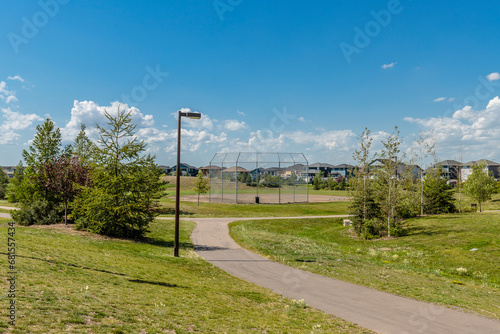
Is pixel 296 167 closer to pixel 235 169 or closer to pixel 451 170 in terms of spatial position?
pixel 235 169

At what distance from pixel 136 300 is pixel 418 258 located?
15.6 meters

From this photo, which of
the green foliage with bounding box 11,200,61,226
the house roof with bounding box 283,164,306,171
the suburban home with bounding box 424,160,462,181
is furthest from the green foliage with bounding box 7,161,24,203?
the suburban home with bounding box 424,160,462,181

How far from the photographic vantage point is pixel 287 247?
18.6 meters

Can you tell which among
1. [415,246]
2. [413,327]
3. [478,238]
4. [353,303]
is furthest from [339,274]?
[478,238]

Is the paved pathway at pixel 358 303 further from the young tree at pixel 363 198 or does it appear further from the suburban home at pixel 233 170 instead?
the suburban home at pixel 233 170

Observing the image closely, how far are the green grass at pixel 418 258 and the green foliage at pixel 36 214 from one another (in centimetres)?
1386

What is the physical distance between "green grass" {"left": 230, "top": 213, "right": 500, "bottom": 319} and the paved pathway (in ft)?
2.71

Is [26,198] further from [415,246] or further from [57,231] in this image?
[415,246]

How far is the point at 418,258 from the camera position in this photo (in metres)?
17.0

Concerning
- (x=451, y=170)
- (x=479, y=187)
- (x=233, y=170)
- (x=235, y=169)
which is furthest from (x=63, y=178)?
(x=451, y=170)

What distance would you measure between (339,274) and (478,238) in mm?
12538

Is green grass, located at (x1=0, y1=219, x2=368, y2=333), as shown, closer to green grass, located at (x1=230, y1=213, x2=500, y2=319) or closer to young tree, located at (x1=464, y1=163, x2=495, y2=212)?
green grass, located at (x1=230, y1=213, x2=500, y2=319)

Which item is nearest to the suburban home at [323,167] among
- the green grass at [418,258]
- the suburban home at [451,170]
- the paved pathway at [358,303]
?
the suburban home at [451,170]

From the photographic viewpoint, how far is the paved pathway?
769cm
